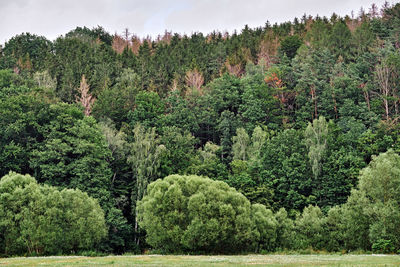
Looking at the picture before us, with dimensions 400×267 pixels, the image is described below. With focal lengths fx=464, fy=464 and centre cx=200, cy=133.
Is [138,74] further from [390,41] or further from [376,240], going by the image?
[376,240]

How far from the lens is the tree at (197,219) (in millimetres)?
60219

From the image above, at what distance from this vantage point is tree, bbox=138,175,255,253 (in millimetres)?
60219

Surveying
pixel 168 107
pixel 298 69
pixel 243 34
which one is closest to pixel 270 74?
pixel 298 69

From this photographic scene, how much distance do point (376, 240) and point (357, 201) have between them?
684cm

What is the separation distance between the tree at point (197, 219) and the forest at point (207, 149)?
19 cm

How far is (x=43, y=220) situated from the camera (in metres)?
60.1

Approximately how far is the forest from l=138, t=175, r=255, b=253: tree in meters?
0.19

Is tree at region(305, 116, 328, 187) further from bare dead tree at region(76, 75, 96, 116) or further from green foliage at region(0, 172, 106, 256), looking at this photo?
bare dead tree at region(76, 75, 96, 116)

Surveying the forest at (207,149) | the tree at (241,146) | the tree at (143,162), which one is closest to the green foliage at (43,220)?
the forest at (207,149)

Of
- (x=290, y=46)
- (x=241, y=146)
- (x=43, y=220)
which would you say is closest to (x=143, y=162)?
(x=241, y=146)

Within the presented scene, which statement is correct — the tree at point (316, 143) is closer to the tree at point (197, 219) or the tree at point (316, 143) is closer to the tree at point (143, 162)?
the tree at point (197, 219)

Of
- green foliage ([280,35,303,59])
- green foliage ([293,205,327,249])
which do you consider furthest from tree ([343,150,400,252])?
green foliage ([280,35,303,59])

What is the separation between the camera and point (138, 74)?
460ft

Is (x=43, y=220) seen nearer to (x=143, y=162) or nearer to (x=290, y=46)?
(x=143, y=162)
